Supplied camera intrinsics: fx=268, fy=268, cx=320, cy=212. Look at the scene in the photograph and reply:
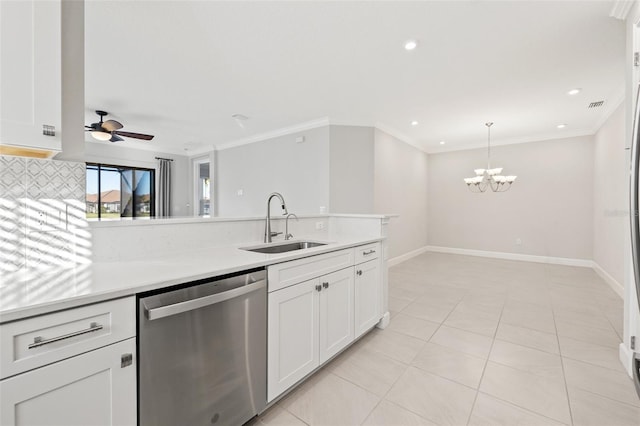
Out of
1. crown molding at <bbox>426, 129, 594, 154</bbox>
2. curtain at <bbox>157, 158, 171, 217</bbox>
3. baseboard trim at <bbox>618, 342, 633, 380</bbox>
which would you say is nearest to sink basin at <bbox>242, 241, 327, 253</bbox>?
baseboard trim at <bbox>618, 342, 633, 380</bbox>

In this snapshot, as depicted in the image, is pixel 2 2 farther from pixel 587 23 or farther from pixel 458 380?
pixel 587 23

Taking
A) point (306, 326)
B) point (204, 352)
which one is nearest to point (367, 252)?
point (306, 326)

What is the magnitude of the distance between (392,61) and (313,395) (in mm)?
2977

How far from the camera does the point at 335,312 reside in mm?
1995

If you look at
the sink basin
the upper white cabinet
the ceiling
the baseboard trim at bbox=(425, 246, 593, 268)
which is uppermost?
the ceiling

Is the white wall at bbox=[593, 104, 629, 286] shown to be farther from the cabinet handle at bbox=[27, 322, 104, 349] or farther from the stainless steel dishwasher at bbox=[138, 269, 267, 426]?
the cabinet handle at bbox=[27, 322, 104, 349]

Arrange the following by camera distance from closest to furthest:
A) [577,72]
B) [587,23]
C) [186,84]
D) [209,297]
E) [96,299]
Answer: [96,299] < [209,297] < [587,23] < [577,72] < [186,84]

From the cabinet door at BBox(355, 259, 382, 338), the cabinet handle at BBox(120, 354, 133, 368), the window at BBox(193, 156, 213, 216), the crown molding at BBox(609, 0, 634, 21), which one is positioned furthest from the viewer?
the window at BBox(193, 156, 213, 216)

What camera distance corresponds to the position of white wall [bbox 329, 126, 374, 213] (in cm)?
455

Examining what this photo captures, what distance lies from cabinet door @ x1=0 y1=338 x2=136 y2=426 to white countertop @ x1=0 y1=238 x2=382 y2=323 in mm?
195

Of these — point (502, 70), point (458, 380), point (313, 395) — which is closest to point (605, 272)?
point (502, 70)

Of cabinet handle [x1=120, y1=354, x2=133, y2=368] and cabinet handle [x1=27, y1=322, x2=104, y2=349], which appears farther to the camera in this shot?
cabinet handle [x1=120, y1=354, x2=133, y2=368]

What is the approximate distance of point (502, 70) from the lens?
2846 millimetres

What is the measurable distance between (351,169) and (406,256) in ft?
8.37
